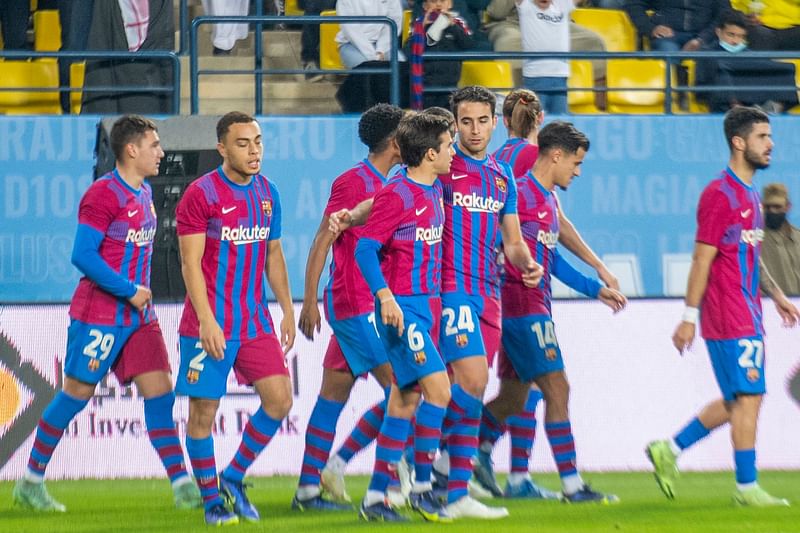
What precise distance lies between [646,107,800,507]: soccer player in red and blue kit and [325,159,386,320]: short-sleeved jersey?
5.44ft

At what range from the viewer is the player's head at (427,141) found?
655cm

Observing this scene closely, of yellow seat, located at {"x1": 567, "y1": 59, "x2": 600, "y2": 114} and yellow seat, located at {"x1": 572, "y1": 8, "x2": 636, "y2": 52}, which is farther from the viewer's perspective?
yellow seat, located at {"x1": 572, "y1": 8, "x2": 636, "y2": 52}

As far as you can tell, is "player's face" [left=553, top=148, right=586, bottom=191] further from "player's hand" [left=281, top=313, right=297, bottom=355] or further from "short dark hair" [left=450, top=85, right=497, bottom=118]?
"player's hand" [left=281, top=313, right=297, bottom=355]

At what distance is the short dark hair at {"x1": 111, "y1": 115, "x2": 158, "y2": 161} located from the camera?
24.3 ft

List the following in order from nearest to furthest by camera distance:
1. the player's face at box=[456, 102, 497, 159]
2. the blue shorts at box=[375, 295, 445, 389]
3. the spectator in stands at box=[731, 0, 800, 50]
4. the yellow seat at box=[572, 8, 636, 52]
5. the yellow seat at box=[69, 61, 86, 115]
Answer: the blue shorts at box=[375, 295, 445, 389] < the player's face at box=[456, 102, 497, 159] < the yellow seat at box=[69, 61, 86, 115] < the spectator in stands at box=[731, 0, 800, 50] < the yellow seat at box=[572, 8, 636, 52]

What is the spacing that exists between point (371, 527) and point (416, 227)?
141 centimetres

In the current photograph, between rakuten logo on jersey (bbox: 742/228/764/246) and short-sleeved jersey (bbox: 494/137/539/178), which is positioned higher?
short-sleeved jersey (bbox: 494/137/539/178)

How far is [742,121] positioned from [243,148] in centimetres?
263

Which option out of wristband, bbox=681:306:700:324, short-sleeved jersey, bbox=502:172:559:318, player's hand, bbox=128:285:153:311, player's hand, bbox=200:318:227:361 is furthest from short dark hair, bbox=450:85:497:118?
player's hand, bbox=128:285:153:311

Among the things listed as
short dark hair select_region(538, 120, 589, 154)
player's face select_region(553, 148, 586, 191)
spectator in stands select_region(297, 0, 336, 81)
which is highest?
spectator in stands select_region(297, 0, 336, 81)

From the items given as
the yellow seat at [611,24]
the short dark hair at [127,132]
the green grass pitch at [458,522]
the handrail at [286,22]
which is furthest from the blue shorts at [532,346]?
the yellow seat at [611,24]

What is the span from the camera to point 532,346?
746 centimetres

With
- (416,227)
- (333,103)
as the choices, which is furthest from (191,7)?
(416,227)

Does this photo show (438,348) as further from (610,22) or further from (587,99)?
(610,22)
